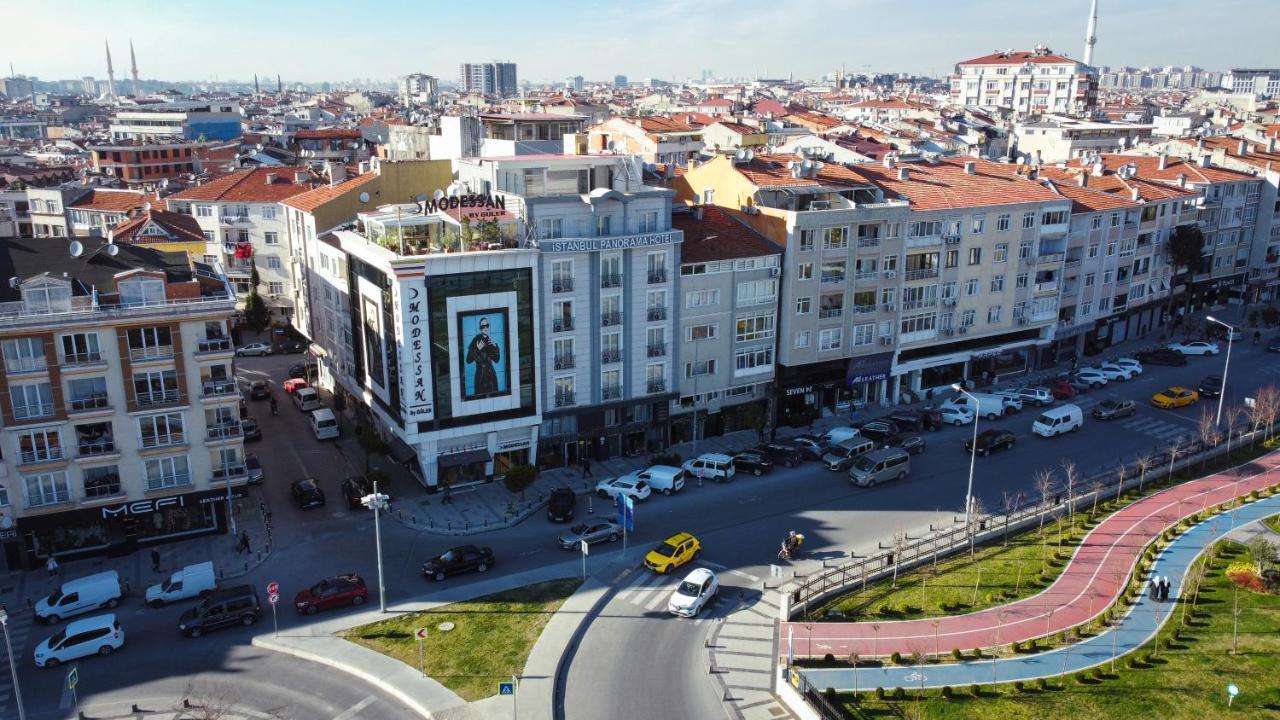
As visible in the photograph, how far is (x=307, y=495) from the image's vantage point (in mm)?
56688

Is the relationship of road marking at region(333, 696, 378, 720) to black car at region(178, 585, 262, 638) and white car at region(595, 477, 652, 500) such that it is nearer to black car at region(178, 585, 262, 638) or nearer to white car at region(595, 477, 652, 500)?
black car at region(178, 585, 262, 638)

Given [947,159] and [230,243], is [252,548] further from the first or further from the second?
[947,159]

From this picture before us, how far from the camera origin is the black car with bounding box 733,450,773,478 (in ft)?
202

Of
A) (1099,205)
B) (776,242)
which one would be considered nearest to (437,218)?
(776,242)

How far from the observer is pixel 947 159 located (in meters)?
87.0

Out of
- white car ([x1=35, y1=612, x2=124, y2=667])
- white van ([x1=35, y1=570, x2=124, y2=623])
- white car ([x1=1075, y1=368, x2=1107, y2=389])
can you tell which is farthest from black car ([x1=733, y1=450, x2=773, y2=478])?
white car ([x1=35, y1=612, x2=124, y2=667])

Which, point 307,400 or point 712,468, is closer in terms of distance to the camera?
point 712,468

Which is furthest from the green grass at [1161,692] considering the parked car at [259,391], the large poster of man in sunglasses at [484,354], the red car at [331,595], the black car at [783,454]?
the parked car at [259,391]

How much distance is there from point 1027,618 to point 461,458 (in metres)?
32.8

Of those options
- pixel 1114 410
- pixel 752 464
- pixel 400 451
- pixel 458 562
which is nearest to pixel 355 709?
pixel 458 562

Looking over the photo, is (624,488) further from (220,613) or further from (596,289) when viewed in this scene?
(220,613)

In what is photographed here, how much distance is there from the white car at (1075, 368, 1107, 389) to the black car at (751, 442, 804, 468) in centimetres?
3125

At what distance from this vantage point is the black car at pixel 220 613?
4262 cm

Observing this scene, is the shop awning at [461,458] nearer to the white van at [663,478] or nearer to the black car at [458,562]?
the white van at [663,478]
